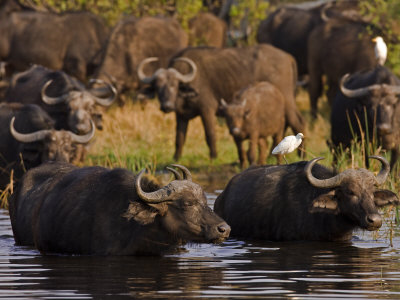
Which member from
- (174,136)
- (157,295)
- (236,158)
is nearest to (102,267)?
(157,295)

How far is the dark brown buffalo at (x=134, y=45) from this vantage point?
2301 centimetres

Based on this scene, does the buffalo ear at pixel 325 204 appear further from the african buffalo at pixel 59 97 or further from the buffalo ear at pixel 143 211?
the african buffalo at pixel 59 97

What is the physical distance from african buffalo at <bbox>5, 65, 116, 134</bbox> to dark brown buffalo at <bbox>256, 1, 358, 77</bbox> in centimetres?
936

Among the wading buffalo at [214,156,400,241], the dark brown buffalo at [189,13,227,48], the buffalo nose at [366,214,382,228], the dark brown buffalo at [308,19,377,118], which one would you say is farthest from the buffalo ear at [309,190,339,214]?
the dark brown buffalo at [189,13,227,48]

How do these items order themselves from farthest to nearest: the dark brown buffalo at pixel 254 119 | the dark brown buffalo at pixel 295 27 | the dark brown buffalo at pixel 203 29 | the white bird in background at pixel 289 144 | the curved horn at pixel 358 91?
the dark brown buffalo at pixel 295 27, the dark brown buffalo at pixel 203 29, the dark brown buffalo at pixel 254 119, the curved horn at pixel 358 91, the white bird in background at pixel 289 144

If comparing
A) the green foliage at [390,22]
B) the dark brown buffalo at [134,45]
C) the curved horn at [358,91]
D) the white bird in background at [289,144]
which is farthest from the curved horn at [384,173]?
the dark brown buffalo at [134,45]

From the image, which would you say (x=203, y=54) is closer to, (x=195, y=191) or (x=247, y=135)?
(x=247, y=135)

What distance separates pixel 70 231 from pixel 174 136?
1119 cm

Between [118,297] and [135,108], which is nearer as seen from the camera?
[118,297]

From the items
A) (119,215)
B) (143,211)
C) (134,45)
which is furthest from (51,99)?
(143,211)

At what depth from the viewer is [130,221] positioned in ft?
28.7

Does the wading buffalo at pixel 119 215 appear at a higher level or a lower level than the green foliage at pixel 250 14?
lower

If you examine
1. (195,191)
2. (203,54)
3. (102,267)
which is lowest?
(102,267)

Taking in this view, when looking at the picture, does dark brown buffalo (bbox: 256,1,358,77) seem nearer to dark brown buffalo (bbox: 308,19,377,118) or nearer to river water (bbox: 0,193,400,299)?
dark brown buffalo (bbox: 308,19,377,118)
